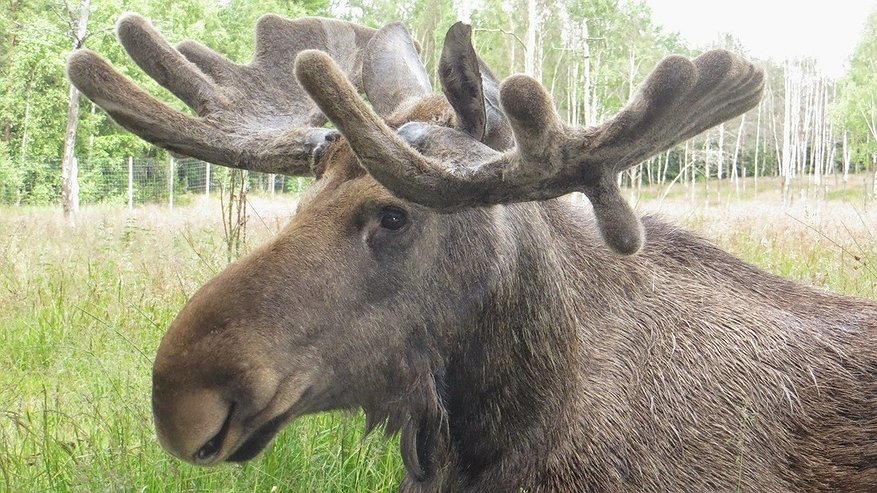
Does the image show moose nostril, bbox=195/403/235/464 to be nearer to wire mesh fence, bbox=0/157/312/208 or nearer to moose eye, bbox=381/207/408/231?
moose eye, bbox=381/207/408/231

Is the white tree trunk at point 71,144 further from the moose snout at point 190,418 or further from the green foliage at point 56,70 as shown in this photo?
the moose snout at point 190,418

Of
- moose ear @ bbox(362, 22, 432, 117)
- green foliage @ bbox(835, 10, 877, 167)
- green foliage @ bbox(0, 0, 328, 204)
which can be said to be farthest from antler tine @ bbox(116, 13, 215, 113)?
green foliage @ bbox(835, 10, 877, 167)

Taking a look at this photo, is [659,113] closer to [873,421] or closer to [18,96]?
[873,421]

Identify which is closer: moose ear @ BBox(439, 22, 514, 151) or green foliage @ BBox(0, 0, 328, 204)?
moose ear @ BBox(439, 22, 514, 151)

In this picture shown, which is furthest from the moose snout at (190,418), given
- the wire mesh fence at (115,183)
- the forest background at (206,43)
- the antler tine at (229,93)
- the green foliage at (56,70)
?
the wire mesh fence at (115,183)

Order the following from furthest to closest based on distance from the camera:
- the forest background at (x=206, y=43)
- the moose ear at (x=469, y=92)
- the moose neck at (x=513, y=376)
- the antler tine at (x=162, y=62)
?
the forest background at (x=206, y=43)
the antler tine at (x=162, y=62)
the moose neck at (x=513, y=376)
the moose ear at (x=469, y=92)

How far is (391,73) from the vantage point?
9.95ft

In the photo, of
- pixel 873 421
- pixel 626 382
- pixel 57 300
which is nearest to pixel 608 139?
pixel 626 382

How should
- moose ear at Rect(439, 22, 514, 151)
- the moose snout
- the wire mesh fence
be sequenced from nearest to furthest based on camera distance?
the moose snout → moose ear at Rect(439, 22, 514, 151) → the wire mesh fence

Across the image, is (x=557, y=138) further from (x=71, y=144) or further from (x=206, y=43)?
(x=206, y=43)

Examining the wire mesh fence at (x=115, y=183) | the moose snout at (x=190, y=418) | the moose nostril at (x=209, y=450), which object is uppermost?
the moose snout at (x=190, y=418)

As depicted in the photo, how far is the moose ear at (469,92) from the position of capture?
2.35m

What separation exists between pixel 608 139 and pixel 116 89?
1.61 metres

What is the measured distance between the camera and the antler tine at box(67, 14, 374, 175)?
2707 millimetres
